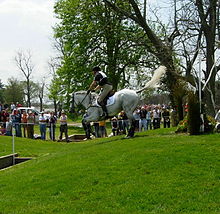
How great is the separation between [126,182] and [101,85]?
25.2 feet

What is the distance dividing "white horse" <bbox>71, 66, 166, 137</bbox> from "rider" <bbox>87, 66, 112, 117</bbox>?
0.34 m

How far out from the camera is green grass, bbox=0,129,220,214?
6.93 meters

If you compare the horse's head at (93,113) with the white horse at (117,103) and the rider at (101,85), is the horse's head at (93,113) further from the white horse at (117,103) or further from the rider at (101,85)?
the rider at (101,85)

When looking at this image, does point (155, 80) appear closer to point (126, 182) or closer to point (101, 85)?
point (101, 85)

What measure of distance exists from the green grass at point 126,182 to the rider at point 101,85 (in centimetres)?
404

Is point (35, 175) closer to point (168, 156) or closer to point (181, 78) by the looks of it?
point (168, 156)

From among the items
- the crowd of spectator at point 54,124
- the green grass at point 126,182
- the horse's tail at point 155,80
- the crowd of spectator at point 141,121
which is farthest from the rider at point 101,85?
the crowd of spectator at point 141,121

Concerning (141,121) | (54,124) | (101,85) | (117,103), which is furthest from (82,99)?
(141,121)

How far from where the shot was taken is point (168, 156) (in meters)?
10.1

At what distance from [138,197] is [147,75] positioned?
3339 cm

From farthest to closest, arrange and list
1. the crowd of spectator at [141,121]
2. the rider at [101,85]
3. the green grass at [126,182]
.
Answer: the crowd of spectator at [141,121] < the rider at [101,85] < the green grass at [126,182]

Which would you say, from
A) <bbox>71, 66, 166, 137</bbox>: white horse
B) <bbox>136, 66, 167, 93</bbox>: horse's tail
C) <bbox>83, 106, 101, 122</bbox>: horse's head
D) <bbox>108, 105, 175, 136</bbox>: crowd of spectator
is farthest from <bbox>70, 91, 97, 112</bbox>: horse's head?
<bbox>108, 105, 175, 136</bbox>: crowd of spectator

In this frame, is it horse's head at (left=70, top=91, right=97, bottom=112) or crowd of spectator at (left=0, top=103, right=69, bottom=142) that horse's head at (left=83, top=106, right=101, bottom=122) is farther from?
crowd of spectator at (left=0, top=103, right=69, bottom=142)

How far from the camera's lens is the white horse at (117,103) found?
15.9m
